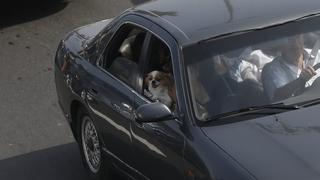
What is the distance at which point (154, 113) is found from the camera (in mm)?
5207

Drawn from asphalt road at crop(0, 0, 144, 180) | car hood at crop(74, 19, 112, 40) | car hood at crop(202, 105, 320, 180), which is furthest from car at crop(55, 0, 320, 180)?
asphalt road at crop(0, 0, 144, 180)

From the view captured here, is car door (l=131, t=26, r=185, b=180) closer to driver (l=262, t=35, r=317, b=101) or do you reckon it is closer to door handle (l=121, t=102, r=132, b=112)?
door handle (l=121, t=102, r=132, b=112)

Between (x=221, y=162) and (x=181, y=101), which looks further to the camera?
(x=181, y=101)

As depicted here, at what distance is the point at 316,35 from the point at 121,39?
1.67 m

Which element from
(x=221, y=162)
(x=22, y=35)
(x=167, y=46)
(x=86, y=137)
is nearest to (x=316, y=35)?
(x=167, y=46)

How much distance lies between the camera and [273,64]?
18.0 feet

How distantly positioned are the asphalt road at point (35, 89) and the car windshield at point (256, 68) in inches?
89.5

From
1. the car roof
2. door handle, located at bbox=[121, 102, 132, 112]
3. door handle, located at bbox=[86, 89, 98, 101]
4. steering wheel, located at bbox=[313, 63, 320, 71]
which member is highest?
the car roof

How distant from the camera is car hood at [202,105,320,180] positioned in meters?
4.52

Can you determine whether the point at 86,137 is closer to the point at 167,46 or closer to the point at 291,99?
the point at 167,46

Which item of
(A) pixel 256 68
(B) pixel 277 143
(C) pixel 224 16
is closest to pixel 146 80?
(C) pixel 224 16

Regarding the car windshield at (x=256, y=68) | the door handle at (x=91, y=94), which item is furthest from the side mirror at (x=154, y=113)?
the door handle at (x=91, y=94)

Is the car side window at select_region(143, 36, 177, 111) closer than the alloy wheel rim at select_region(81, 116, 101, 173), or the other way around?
the car side window at select_region(143, 36, 177, 111)

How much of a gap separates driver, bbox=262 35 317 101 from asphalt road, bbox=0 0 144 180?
244 centimetres
